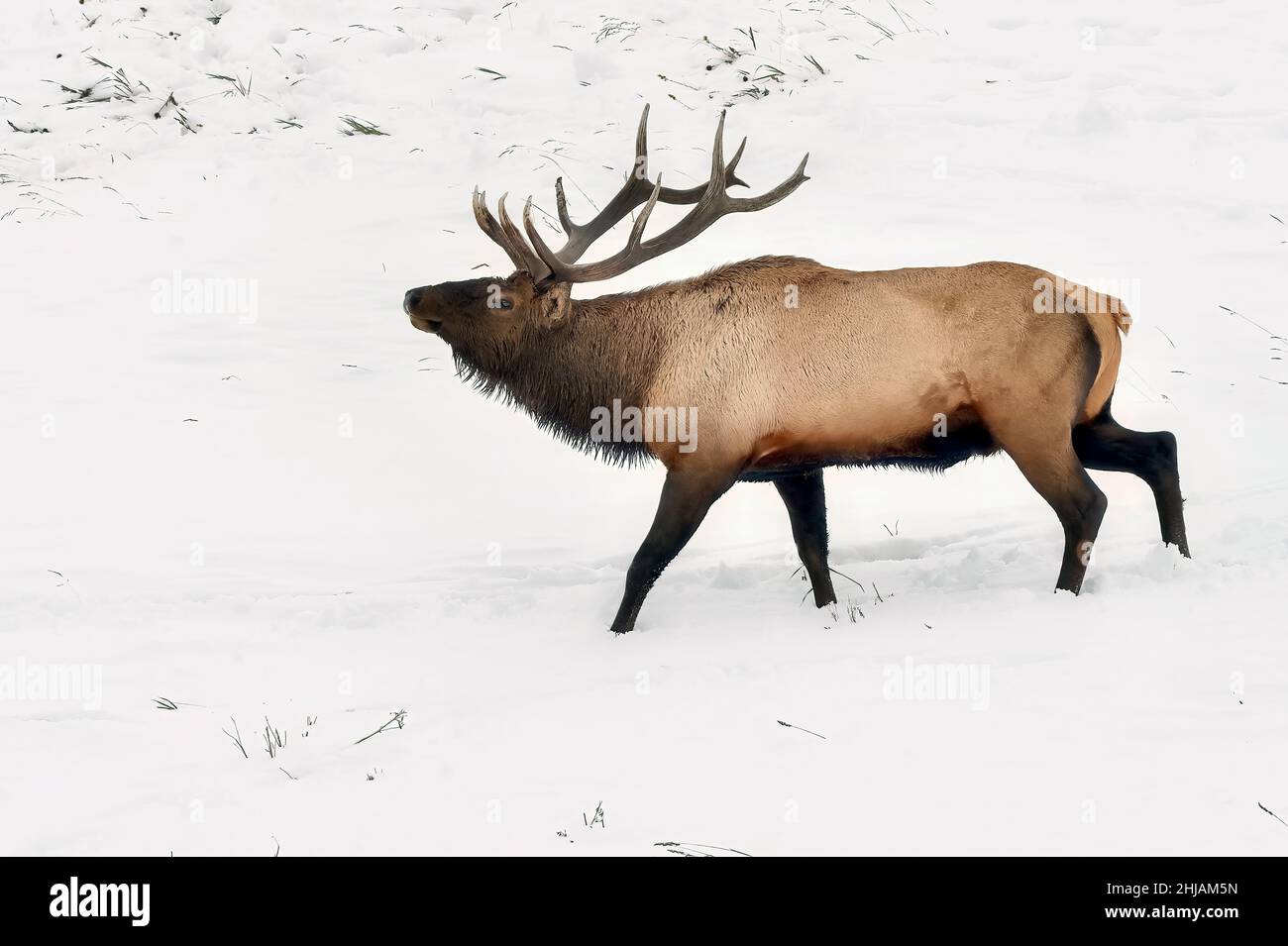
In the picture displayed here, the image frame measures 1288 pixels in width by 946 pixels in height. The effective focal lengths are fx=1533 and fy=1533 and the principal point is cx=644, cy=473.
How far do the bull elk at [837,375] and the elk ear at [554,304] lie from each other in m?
0.08

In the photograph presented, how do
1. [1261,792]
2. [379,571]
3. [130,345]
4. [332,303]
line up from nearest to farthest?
1. [1261,792]
2. [379,571]
3. [130,345]
4. [332,303]

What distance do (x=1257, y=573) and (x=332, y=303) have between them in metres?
7.11

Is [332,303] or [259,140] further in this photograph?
[259,140]

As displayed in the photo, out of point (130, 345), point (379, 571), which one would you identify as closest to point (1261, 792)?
point (379, 571)

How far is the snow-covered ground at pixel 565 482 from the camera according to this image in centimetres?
451

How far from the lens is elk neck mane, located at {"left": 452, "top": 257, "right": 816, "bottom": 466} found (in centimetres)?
696

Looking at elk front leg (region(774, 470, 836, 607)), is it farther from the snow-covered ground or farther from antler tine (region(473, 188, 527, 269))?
antler tine (region(473, 188, 527, 269))

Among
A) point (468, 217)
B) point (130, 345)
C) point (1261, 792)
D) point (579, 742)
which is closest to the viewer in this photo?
point (1261, 792)

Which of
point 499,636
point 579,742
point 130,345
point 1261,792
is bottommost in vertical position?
point 130,345

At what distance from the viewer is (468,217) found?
39.4 feet

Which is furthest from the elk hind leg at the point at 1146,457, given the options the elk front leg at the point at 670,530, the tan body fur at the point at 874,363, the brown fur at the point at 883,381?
the elk front leg at the point at 670,530

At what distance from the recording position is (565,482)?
30.6ft

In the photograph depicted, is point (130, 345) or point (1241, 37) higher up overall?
point (1241, 37)

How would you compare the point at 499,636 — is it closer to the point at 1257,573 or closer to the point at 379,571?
the point at 379,571
